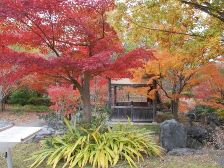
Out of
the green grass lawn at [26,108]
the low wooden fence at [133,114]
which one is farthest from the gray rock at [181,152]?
the green grass lawn at [26,108]

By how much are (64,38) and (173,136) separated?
4.32 meters

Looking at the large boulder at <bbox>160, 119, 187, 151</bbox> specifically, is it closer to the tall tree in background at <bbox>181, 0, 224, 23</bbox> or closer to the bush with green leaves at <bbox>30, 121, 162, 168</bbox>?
the bush with green leaves at <bbox>30, 121, 162, 168</bbox>

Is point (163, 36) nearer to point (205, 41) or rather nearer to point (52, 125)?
point (205, 41)

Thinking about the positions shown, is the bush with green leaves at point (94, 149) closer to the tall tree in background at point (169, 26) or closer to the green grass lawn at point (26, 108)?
the tall tree in background at point (169, 26)

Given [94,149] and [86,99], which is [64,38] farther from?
[94,149]

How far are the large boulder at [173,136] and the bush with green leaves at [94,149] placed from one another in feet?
3.88

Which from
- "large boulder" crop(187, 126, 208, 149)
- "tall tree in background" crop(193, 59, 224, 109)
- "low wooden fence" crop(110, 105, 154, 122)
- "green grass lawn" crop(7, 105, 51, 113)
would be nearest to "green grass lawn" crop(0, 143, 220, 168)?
"large boulder" crop(187, 126, 208, 149)

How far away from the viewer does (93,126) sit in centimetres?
901

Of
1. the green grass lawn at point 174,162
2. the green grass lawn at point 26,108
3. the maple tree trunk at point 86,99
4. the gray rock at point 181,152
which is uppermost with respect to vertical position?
the maple tree trunk at point 86,99

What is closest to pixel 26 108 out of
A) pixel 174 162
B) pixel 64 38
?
pixel 64 38

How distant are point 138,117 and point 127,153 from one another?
35.1ft

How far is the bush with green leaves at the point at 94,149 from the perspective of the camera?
7617 millimetres

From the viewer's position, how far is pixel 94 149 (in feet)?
26.0

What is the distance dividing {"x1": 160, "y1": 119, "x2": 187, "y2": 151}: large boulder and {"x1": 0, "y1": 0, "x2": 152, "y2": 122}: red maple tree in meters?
2.23
